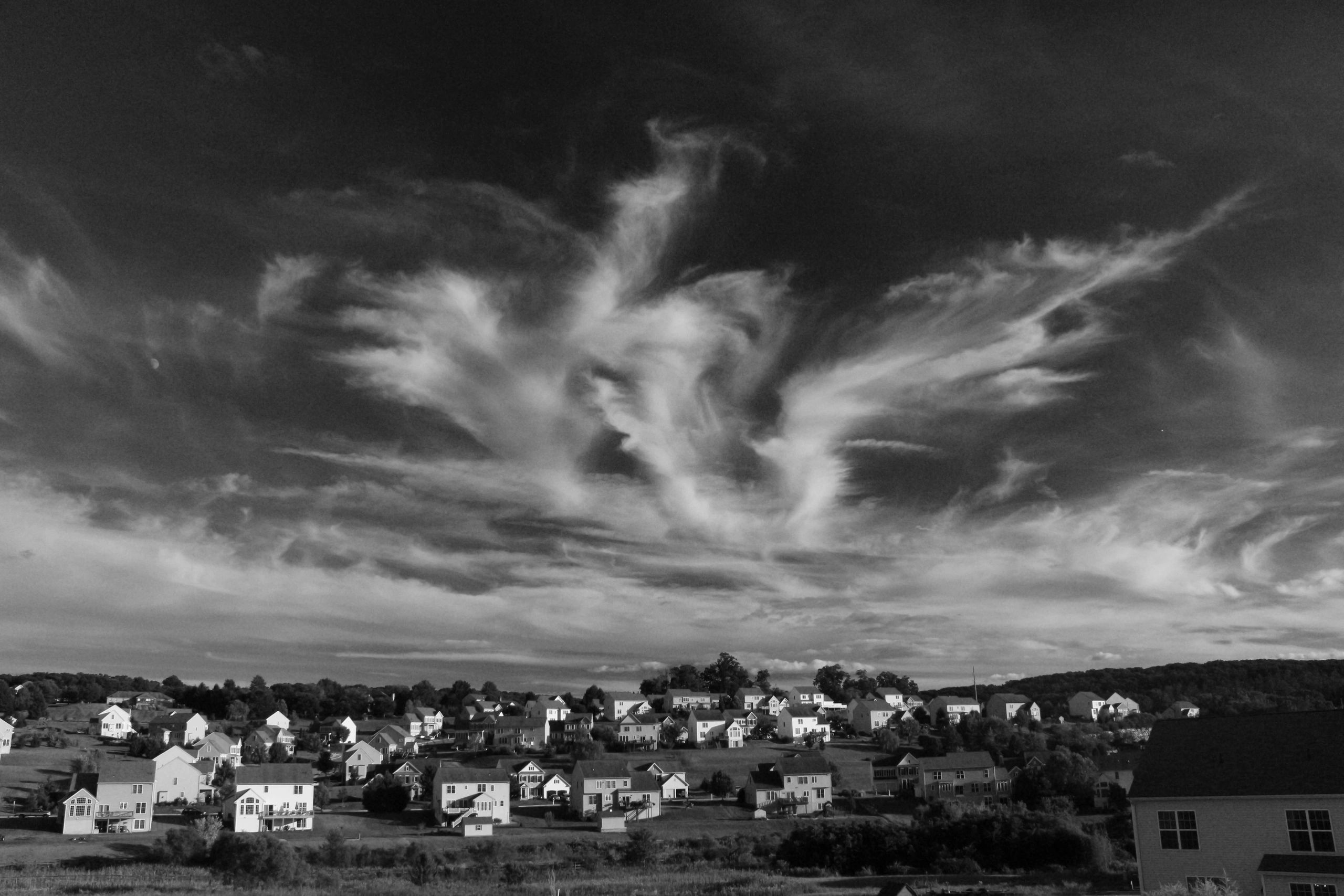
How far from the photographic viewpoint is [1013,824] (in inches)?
2092

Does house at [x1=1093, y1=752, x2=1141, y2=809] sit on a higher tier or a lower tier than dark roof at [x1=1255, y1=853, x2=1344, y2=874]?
lower

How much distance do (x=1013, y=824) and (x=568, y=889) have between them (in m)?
25.3

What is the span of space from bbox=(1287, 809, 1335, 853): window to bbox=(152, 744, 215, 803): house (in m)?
80.1

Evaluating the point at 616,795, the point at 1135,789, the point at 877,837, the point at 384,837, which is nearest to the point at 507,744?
the point at 616,795

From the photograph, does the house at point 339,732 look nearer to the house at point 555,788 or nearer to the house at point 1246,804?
the house at point 555,788

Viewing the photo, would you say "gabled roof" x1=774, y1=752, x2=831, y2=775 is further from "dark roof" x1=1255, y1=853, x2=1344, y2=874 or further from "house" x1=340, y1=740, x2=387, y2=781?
"dark roof" x1=1255, y1=853, x2=1344, y2=874

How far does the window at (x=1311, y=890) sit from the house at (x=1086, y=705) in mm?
121159

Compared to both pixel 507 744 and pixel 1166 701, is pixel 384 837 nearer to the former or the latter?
pixel 507 744

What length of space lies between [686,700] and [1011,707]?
150 ft

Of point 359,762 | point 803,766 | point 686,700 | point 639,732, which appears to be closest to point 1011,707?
point 686,700

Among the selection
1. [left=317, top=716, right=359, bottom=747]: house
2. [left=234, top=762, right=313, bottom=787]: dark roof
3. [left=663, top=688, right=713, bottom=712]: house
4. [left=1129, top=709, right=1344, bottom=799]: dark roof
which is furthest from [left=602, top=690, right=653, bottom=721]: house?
[left=1129, top=709, right=1344, bottom=799]: dark roof

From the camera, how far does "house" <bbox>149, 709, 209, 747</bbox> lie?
358ft

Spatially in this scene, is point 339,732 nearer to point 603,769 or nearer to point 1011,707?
point 603,769

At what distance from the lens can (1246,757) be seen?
30156mm
